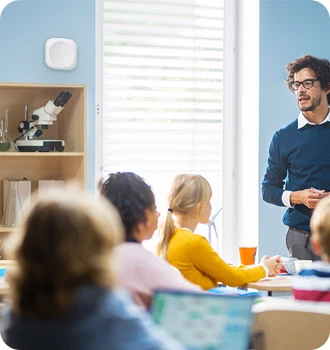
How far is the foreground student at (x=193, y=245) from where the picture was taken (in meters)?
2.92

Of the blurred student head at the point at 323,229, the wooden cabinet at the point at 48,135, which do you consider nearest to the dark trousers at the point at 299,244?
the wooden cabinet at the point at 48,135

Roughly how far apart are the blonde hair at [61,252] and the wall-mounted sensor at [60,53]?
297 centimetres

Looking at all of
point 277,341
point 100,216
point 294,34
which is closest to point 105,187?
point 277,341

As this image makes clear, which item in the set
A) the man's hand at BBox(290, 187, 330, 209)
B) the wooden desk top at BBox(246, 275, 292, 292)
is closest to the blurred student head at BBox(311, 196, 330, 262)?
the wooden desk top at BBox(246, 275, 292, 292)

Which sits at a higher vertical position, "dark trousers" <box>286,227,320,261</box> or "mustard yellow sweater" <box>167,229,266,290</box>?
"mustard yellow sweater" <box>167,229,266,290</box>

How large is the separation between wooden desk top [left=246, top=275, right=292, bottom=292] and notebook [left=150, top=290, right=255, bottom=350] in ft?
4.66

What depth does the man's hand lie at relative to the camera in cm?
445

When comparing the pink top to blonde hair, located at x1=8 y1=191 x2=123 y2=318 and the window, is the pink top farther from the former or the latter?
the window

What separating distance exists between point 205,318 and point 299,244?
9.64 ft

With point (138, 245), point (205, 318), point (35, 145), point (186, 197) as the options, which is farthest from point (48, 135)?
point (205, 318)

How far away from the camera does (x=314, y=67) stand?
4.52m

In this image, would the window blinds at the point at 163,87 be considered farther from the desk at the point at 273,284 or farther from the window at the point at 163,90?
the desk at the point at 273,284

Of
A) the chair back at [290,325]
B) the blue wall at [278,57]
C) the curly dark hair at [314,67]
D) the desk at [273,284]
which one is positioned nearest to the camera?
the chair back at [290,325]

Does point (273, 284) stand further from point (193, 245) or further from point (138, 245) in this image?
point (138, 245)
